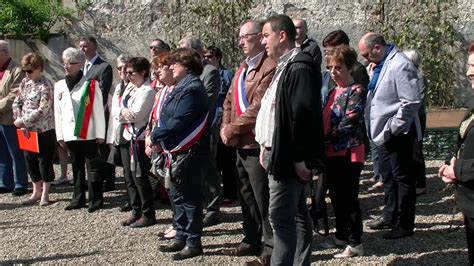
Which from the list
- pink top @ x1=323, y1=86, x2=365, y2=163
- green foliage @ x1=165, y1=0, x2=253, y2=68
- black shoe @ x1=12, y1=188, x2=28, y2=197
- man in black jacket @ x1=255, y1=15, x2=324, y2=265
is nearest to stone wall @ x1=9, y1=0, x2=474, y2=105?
green foliage @ x1=165, y1=0, x2=253, y2=68

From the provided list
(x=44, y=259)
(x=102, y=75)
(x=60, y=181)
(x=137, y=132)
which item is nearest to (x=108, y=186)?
(x=60, y=181)

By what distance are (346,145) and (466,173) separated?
1538 mm

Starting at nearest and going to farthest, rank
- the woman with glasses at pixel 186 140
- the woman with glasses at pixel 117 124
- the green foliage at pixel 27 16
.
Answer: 1. the woman with glasses at pixel 186 140
2. the woman with glasses at pixel 117 124
3. the green foliage at pixel 27 16

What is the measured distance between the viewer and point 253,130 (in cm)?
543

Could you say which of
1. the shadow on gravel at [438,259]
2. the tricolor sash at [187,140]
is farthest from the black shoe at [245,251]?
the shadow on gravel at [438,259]

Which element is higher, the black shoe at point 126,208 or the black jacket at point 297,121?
the black jacket at point 297,121

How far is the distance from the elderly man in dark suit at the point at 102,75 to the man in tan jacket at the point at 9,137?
97 centimetres

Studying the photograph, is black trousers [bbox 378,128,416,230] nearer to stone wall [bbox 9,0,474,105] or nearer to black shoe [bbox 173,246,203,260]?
black shoe [bbox 173,246,203,260]

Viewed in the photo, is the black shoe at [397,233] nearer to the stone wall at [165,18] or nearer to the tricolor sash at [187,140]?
the tricolor sash at [187,140]

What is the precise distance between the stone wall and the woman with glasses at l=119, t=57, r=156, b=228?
4417 mm

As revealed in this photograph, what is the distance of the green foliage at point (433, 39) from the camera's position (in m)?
10.8

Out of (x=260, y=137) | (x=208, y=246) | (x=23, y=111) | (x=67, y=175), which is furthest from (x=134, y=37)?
(x=260, y=137)

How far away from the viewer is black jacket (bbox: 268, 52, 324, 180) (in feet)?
15.1

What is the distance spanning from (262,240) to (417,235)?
1377mm
